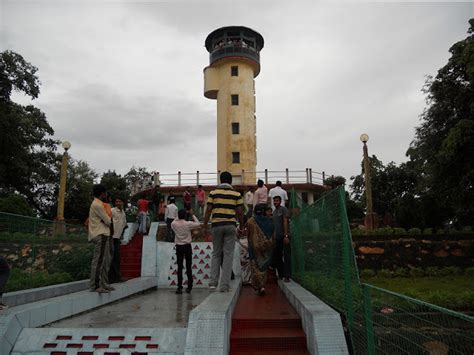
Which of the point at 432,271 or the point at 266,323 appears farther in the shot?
the point at 432,271

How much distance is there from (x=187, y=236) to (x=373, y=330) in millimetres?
4674

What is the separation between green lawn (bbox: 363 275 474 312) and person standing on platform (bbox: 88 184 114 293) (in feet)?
19.6

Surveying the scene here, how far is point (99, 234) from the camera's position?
20.4ft

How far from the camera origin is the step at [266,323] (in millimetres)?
4828

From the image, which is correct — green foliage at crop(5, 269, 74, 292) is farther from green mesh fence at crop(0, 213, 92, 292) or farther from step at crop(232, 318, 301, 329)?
step at crop(232, 318, 301, 329)

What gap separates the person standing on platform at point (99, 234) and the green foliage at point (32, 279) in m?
1.19

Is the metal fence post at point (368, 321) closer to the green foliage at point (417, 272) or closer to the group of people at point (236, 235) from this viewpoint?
the group of people at point (236, 235)

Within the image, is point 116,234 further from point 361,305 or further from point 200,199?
point 200,199

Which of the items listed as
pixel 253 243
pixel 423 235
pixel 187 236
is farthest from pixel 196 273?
pixel 423 235

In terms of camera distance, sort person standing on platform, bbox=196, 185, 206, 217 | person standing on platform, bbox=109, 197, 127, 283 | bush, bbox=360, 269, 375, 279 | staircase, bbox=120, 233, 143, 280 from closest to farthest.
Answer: person standing on platform, bbox=109, 197, 127, 283, staircase, bbox=120, 233, 143, 280, bush, bbox=360, 269, 375, 279, person standing on platform, bbox=196, 185, 206, 217

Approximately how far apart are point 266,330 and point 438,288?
6915 millimetres

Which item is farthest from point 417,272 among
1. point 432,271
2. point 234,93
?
point 234,93

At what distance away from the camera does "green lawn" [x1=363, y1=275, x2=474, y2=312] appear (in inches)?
295

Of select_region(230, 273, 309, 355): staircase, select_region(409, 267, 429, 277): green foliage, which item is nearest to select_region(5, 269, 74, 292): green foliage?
select_region(230, 273, 309, 355): staircase
